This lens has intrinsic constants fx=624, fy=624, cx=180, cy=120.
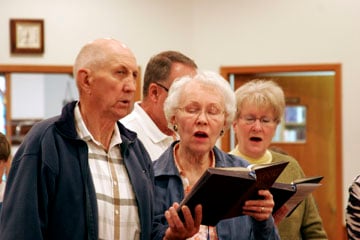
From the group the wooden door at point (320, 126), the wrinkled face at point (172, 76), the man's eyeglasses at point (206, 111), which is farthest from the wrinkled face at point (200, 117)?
the wooden door at point (320, 126)

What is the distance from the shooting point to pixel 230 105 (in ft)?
7.81

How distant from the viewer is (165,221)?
87.1 inches

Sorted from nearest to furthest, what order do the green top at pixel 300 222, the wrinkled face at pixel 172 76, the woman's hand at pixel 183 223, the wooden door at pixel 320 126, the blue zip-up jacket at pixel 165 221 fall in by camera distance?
the woman's hand at pixel 183 223 < the blue zip-up jacket at pixel 165 221 < the green top at pixel 300 222 < the wrinkled face at pixel 172 76 < the wooden door at pixel 320 126

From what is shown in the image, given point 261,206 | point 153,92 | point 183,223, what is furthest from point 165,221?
point 153,92

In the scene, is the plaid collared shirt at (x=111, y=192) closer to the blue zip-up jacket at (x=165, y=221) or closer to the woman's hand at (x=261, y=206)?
the blue zip-up jacket at (x=165, y=221)

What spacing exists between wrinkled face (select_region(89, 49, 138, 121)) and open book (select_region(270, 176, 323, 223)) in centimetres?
58

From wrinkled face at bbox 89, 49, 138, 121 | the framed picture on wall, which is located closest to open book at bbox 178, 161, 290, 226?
wrinkled face at bbox 89, 49, 138, 121

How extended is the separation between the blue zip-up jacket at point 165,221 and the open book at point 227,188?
0.15m

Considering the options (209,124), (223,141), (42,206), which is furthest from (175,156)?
(223,141)

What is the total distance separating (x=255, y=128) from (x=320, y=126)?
3222 mm

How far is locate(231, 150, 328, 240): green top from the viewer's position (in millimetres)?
2795

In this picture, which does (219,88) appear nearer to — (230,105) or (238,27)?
(230,105)

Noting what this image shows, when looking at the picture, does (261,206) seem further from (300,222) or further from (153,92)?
(153,92)

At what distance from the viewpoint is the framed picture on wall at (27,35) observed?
19.6 ft
